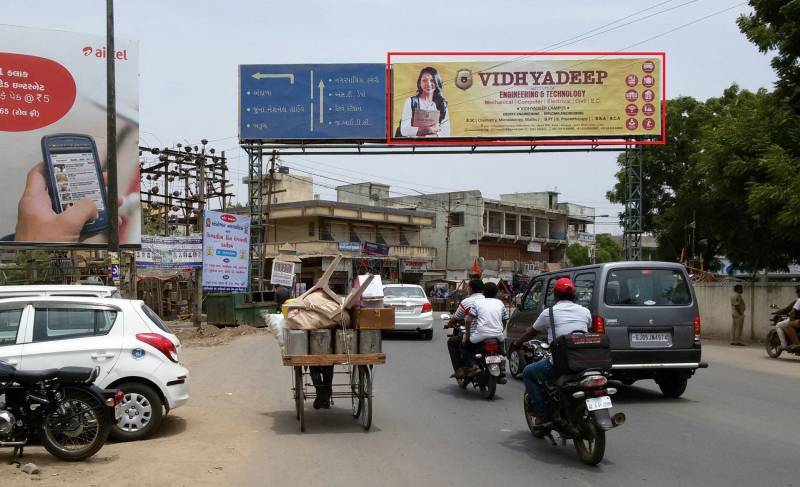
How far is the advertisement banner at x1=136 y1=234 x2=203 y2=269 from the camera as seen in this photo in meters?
23.3

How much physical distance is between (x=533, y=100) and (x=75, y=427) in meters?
24.6

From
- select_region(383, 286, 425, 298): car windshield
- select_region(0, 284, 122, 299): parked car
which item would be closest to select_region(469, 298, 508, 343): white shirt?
select_region(0, 284, 122, 299): parked car

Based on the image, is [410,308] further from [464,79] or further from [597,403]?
[597,403]

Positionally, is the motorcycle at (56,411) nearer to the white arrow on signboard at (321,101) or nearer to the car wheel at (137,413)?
the car wheel at (137,413)

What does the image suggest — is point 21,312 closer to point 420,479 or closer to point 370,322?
point 370,322

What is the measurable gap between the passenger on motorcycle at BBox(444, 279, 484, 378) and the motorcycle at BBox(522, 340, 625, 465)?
3.44m

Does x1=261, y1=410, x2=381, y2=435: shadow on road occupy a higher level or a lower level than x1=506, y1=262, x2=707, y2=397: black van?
lower

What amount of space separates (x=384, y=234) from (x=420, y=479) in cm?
4846

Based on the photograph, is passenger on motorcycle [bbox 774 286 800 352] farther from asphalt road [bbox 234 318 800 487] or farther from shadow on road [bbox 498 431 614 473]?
shadow on road [bbox 498 431 614 473]

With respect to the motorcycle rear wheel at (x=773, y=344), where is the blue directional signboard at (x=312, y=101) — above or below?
above

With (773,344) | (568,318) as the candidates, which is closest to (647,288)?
(568,318)

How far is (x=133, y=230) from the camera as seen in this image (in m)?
21.6

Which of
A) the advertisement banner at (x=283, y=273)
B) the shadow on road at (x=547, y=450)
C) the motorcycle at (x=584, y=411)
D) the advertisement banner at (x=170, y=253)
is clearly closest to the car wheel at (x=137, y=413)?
the shadow on road at (x=547, y=450)

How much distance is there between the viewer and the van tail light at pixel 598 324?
395 inches
